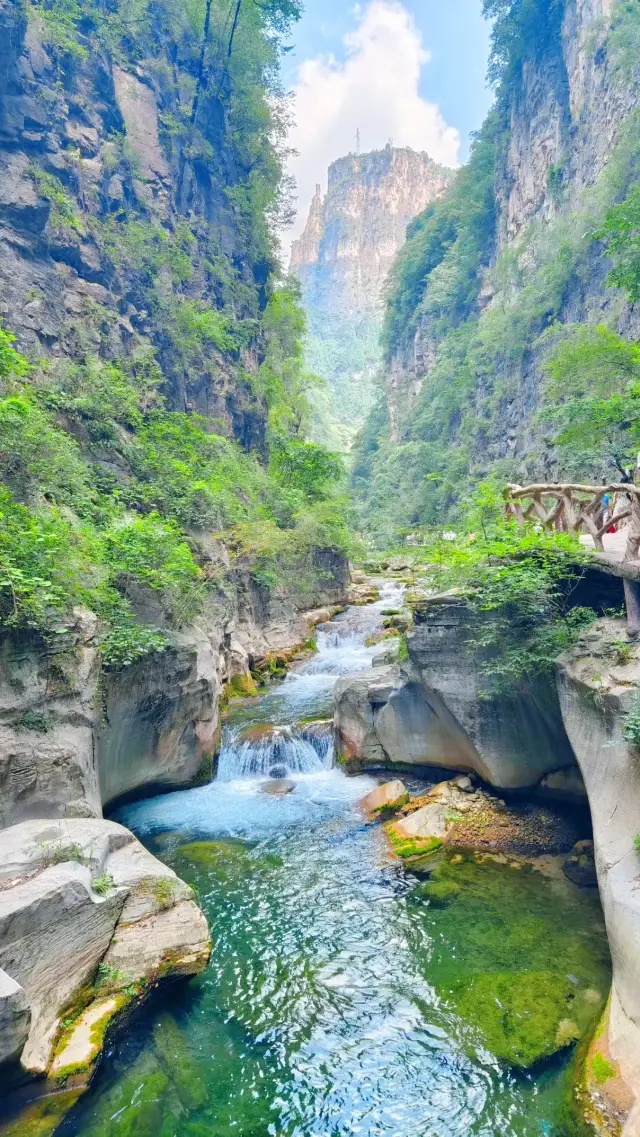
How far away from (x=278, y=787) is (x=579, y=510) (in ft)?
23.9

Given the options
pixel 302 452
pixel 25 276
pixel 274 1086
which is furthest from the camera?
pixel 302 452

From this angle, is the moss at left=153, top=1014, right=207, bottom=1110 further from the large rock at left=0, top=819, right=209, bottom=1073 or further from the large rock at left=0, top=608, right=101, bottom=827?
the large rock at left=0, top=608, right=101, bottom=827

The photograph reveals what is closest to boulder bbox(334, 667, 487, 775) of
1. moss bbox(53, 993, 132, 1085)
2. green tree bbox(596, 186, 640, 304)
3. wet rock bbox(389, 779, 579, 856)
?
wet rock bbox(389, 779, 579, 856)

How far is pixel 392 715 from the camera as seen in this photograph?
10.3m

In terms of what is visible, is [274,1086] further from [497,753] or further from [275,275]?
[275,275]

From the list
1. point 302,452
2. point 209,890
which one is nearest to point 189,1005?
point 209,890

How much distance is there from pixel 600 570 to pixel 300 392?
92.3ft

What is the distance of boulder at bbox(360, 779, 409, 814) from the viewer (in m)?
9.15

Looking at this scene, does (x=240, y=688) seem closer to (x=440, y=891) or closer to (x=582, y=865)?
(x=440, y=891)

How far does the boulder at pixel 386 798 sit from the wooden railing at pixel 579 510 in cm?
499

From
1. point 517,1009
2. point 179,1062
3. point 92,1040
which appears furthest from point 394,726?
point 92,1040

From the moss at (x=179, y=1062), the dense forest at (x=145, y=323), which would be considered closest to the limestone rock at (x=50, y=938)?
the moss at (x=179, y=1062)

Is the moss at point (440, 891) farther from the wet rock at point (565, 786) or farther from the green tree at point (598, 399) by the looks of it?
the green tree at point (598, 399)

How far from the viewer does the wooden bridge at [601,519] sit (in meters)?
6.82
